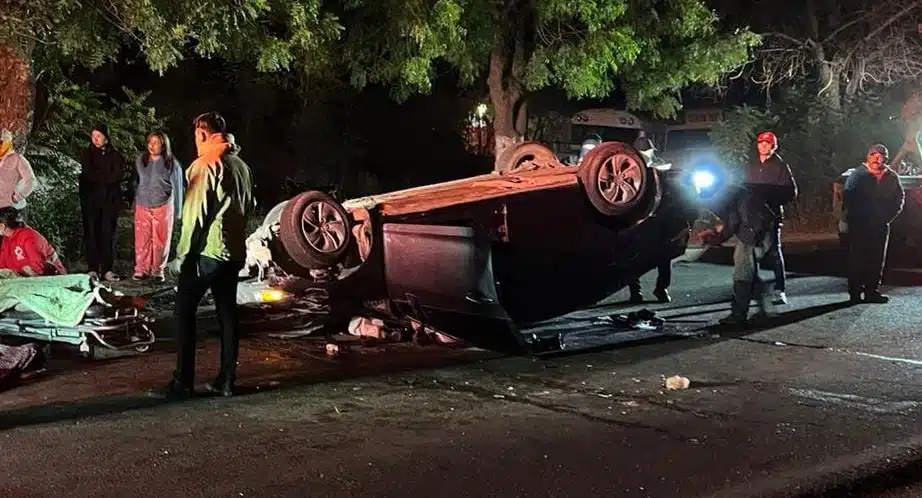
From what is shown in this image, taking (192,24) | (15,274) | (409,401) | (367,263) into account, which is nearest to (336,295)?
(367,263)

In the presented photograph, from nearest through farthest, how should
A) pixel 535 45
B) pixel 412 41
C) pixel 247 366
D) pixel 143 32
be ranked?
pixel 247 366 → pixel 143 32 → pixel 412 41 → pixel 535 45

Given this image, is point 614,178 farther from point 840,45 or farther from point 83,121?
point 840,45

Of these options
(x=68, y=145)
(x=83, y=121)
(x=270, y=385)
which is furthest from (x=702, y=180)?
(x=83, y=121)

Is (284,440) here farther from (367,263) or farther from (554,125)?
(554,125)

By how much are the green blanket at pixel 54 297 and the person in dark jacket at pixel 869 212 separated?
7.06 metres

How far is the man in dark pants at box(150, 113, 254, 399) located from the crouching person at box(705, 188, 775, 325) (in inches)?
185

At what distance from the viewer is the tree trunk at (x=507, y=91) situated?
1709 cm

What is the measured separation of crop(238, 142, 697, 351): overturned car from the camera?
7.46 meters

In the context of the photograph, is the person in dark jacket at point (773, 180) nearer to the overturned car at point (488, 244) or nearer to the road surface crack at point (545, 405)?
the overturned car at point (488, 244)

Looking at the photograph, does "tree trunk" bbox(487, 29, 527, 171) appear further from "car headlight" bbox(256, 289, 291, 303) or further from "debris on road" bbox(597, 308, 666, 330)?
"car headlight" bbox(256, 289, 291, 303)

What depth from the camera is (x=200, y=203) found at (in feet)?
19.7

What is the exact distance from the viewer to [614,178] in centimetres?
820

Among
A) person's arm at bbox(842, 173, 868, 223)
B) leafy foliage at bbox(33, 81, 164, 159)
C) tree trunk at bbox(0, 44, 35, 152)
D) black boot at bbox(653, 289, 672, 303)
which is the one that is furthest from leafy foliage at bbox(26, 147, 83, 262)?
person's arm at bbox(842, 173, 868, 223)

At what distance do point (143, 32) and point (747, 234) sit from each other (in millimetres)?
A: 6289
